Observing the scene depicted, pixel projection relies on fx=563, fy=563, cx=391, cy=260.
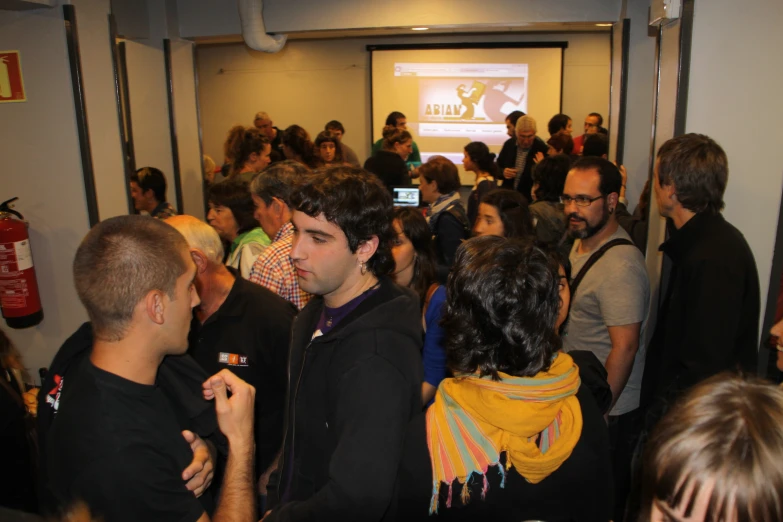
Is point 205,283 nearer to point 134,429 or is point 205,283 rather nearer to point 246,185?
point 134,429

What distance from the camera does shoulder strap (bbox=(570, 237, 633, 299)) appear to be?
2.39 meters

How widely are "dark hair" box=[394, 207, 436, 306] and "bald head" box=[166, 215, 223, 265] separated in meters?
0.91

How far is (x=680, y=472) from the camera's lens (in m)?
0.81

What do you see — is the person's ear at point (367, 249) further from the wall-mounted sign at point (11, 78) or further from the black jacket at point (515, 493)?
the wall-mounted sign at point (11, 78)

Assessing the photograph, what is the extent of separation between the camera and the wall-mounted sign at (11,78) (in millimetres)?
3912

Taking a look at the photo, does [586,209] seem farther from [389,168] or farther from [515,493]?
[389,168]

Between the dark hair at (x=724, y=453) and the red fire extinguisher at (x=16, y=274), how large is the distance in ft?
13.6

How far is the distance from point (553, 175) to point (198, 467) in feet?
10.3

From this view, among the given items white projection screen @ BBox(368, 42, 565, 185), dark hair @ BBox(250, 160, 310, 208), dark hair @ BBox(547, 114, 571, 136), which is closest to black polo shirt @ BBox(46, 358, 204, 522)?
dark hair @ BBox(250, 160, 310, 208)

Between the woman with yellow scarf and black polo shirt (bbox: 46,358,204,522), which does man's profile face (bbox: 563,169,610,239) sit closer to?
the woman with yellow scarf

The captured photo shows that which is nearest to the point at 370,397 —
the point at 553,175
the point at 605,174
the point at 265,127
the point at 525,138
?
the point at 605,174

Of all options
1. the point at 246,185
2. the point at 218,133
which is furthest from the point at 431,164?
the point at 218,133

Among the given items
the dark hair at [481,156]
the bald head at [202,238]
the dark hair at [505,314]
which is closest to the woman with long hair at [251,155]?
the dark hair at [481,156]

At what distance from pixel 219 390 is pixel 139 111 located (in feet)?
14.5
